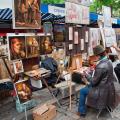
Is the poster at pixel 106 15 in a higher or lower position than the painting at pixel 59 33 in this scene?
higher

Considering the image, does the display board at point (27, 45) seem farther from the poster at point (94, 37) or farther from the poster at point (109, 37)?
the poster at point (109, 37)

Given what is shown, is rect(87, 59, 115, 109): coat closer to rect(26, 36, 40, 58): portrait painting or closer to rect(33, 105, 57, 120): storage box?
rect(33, 105, 57, 120): storage box

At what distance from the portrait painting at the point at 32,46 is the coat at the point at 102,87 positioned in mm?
1337

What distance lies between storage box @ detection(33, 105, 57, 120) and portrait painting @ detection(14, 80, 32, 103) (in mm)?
342

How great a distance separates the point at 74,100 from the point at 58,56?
180 cm

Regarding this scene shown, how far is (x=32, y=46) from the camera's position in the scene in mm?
5082

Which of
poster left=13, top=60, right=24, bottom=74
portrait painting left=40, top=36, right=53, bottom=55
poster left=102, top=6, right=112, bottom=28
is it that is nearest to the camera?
poster left=13, top=60, right=24, bottom=74

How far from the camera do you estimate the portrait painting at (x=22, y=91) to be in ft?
16.1

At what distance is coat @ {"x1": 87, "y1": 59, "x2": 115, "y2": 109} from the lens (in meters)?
5.10

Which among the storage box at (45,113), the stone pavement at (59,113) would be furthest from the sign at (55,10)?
the storage box at (45,113)

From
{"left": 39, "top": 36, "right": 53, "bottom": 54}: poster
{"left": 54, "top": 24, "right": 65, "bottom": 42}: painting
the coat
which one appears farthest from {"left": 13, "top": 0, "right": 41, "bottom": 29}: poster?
the coat

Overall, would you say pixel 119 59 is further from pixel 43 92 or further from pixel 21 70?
pixel 21 70

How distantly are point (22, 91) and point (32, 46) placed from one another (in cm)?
96

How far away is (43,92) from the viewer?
23.6 ft
